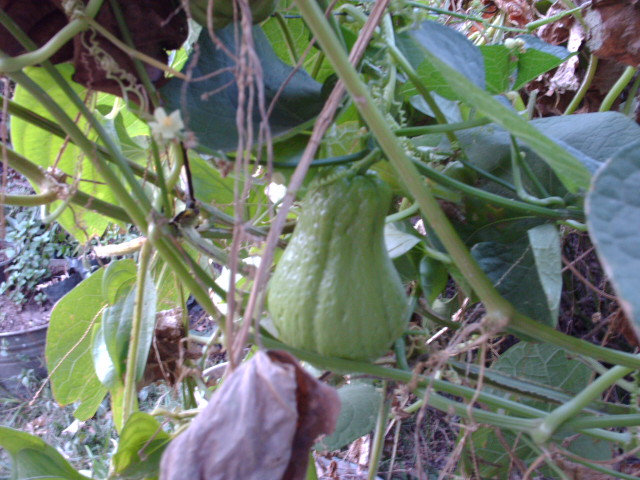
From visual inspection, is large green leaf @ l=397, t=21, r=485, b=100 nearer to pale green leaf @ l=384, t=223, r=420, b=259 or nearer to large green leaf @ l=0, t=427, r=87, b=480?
pale green leaf @ l=384, t=223, r=420, b=259

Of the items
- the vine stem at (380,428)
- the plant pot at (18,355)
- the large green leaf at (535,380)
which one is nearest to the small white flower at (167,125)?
the vine stem at (380,428)

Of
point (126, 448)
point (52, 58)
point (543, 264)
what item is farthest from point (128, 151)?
point (543, 264)

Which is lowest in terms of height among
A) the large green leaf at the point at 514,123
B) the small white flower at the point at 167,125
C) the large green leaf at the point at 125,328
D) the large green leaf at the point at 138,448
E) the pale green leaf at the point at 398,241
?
the large green leaf at the point at 138,448

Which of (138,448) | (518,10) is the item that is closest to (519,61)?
(518,10)

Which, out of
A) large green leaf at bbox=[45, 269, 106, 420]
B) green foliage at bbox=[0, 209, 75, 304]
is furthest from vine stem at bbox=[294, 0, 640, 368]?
green foliage at bbox=[0, 209, 75, 304]

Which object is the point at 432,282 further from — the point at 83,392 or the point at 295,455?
the point at 83,392

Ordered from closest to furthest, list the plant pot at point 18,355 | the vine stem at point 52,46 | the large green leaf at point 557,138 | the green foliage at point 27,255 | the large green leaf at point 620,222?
the large green leaf at point 620,222
the vine stem at point 52,46
the large green leaf at point 557,138
the plant pot at point 18,355
the green foliage at point 27,255

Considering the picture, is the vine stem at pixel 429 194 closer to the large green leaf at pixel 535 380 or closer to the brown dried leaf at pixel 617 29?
the large green leaf at pixel 535 380
